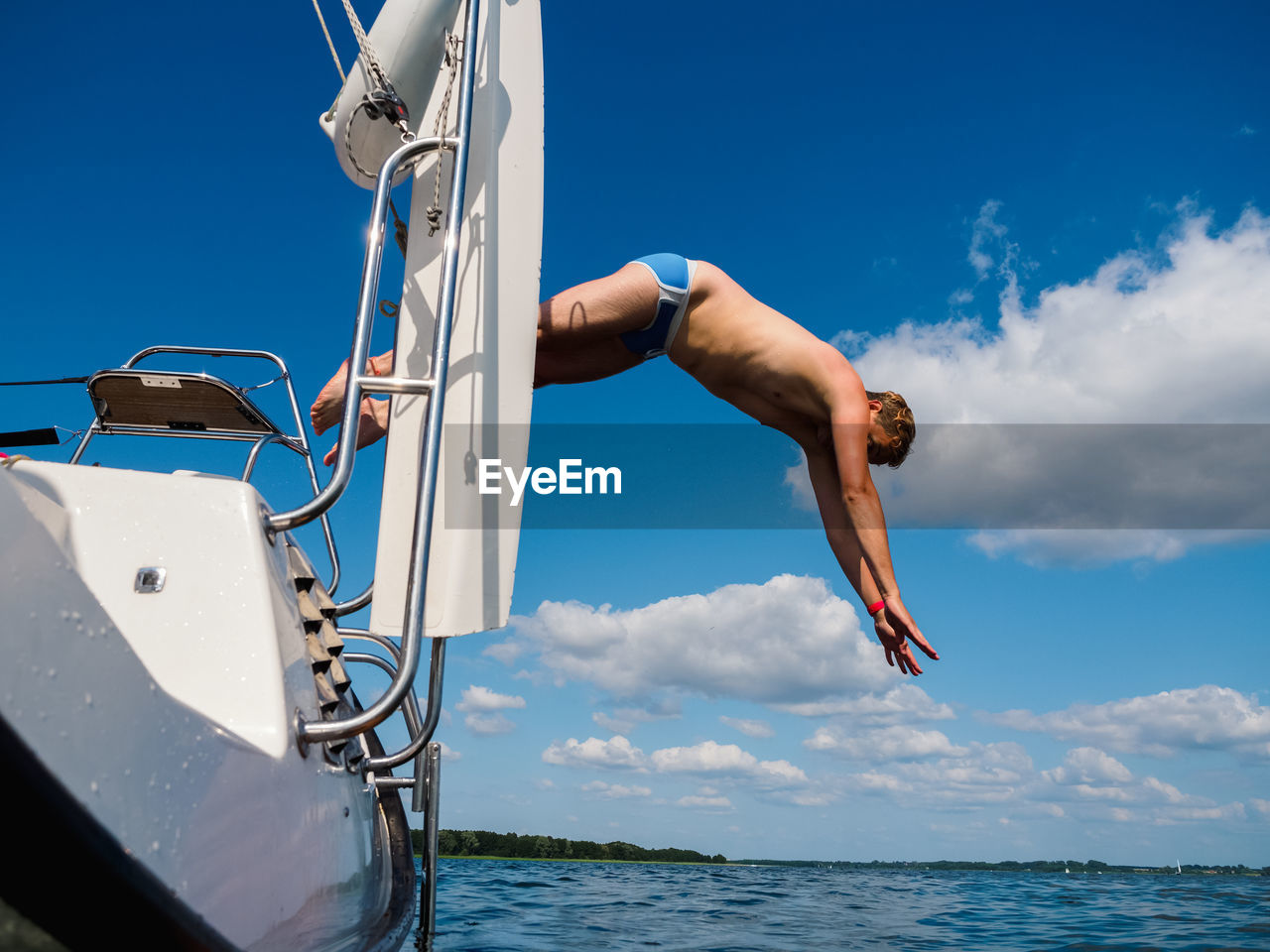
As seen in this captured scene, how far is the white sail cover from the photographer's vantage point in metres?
2.26

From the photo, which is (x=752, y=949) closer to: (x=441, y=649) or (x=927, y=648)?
(x=927, y=648)

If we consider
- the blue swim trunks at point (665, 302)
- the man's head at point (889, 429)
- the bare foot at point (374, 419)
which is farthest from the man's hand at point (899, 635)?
the bare foot at point (374, 419)

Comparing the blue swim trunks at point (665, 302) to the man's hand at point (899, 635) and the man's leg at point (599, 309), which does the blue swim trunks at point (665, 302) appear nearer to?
the man's leg at point (599, 309)

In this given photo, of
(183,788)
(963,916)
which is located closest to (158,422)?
(183,788)

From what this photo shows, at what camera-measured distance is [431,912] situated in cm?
348

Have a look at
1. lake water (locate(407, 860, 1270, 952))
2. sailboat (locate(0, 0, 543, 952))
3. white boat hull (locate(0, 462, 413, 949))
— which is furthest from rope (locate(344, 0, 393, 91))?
lake water (locate(407, 860, 1270, 952))

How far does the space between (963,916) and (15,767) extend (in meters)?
11.8

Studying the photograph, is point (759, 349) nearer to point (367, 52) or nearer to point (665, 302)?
point (665, 302)

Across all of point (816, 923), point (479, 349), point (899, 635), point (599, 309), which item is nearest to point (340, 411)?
point (479, 349)

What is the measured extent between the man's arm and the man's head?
23 centimetres

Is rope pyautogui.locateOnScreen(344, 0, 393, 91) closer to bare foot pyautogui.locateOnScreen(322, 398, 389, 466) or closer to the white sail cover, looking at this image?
the white sail cover

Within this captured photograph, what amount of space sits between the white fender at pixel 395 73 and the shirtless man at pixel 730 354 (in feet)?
2.65

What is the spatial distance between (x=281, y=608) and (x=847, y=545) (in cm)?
327

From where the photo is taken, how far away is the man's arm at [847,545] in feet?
13.0
